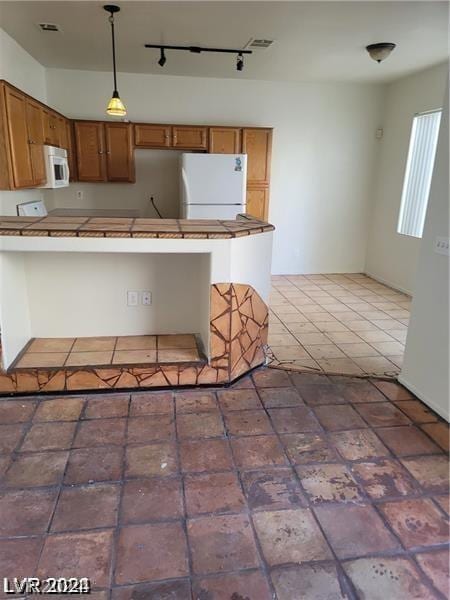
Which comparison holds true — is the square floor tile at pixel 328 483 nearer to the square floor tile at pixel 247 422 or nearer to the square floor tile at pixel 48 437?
the square floor tile at pixel 247 422

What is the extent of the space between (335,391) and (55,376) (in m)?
1.78

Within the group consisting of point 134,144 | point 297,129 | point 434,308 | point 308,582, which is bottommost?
point 308,582

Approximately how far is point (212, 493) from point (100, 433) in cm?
75

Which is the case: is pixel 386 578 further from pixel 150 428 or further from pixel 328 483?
pixel 150 428

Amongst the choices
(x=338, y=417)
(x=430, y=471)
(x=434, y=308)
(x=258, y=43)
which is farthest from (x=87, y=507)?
(x=258, y=43)

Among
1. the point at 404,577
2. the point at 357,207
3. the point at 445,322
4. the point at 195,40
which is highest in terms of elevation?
the point at 195,40

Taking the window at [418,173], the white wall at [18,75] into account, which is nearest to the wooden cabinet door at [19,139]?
the white wall at [18,75]

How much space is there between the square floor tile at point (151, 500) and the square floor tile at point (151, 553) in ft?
0.15

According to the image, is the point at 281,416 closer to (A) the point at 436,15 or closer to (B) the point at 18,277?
(B) the point at 18,277

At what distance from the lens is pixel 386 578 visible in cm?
147

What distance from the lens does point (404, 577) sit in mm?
1472

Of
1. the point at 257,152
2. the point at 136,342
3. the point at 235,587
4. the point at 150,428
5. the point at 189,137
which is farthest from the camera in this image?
the point at 257,152

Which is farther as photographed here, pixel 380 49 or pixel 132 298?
pixel 380 49

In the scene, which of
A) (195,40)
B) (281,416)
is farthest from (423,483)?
(195,40)
